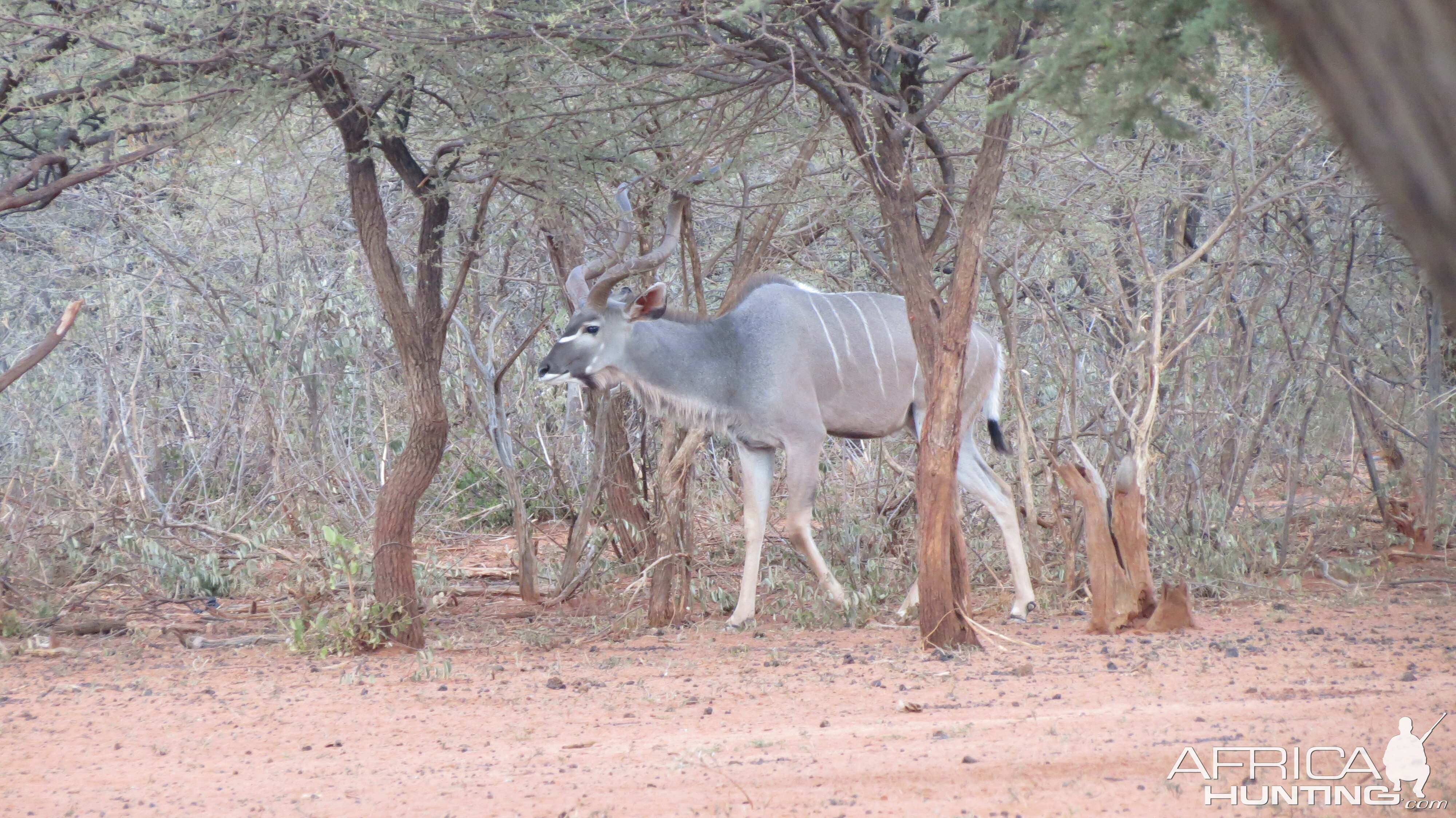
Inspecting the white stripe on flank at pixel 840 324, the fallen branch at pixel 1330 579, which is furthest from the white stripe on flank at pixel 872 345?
the fallen branch at pixel 1330 579

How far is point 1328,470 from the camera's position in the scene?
861 cm

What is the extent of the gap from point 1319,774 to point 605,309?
4509mm

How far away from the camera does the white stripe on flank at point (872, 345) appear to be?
7.38 m

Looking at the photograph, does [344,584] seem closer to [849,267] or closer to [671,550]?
[671,550]

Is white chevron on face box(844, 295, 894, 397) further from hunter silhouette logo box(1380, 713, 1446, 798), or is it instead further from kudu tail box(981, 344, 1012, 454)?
hunter silhouette logo box(1380, 713, 1446, 798)

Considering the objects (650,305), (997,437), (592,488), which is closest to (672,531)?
(592,488)

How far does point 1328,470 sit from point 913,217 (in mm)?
4733

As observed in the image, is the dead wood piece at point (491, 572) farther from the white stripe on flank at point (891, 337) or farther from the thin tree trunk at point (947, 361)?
the thin tree trunk at point (947, 361)

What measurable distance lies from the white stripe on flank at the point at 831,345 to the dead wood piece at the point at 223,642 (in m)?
3.24

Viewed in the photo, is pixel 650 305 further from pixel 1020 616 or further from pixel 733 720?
pixel 733 720

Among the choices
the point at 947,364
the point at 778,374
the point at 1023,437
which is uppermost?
the point at 778,374

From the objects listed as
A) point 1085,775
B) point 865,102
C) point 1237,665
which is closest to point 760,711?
point 1085,775

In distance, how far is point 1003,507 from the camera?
22.9ft

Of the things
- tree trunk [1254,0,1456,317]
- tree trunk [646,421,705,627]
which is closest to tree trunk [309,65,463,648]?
tree trunk [646,421,705,627]
